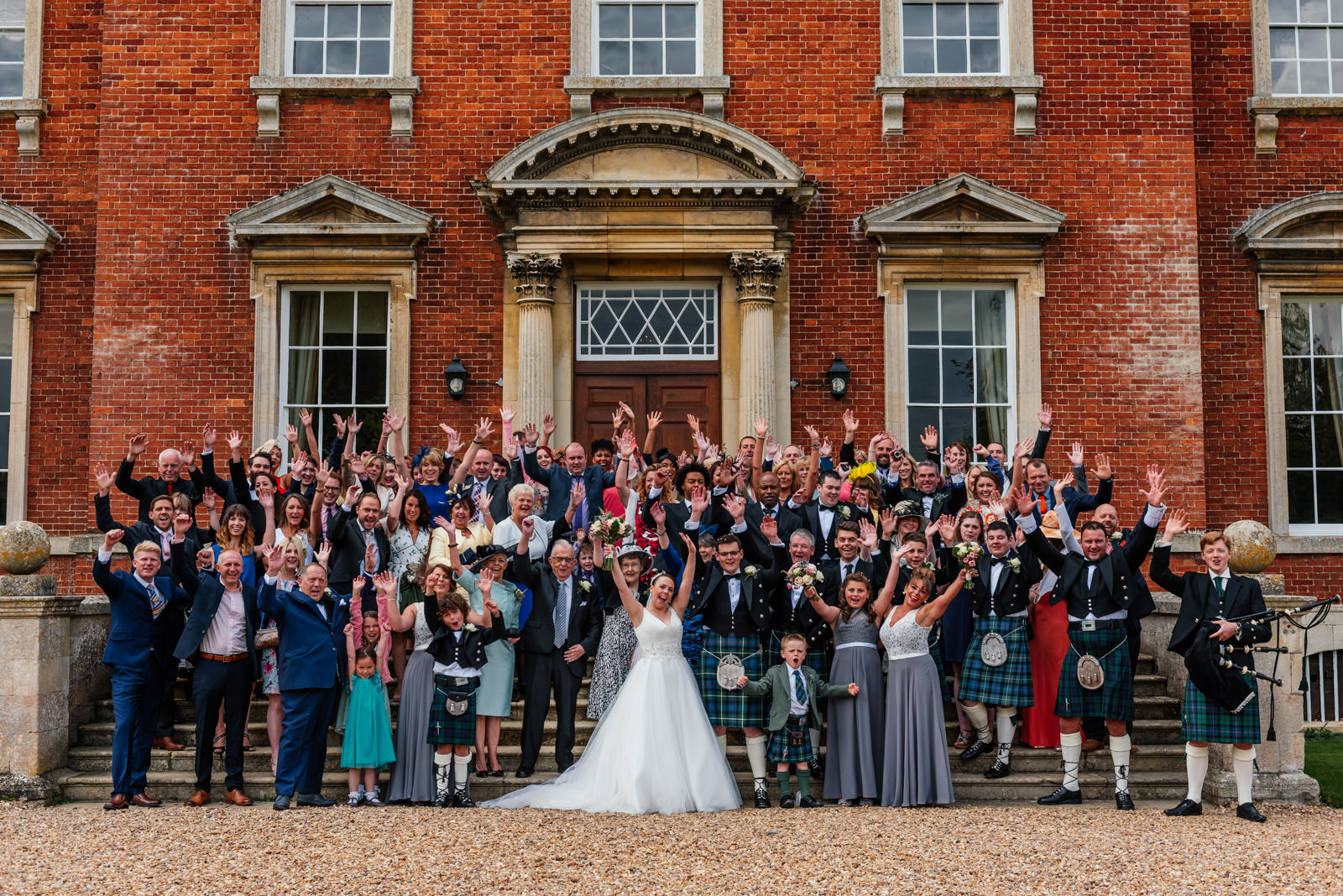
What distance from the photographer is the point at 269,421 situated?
1318 centimetres

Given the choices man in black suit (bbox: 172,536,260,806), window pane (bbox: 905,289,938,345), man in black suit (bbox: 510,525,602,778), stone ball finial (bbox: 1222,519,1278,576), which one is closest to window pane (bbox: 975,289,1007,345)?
window pane (bbox: 905,289,938,345)

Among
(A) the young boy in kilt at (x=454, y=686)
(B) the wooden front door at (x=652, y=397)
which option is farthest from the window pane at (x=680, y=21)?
(A) the young boy in kilt at (x=454, y=686)

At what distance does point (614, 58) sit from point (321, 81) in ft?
10.4

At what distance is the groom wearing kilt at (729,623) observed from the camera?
8.73 m

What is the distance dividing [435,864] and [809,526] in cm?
419

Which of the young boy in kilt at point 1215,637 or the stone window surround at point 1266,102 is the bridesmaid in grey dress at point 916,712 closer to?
the young boy in kilt at point 1215,637

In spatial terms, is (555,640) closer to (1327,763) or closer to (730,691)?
(730,691)

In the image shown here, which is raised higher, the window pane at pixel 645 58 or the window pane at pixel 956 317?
the window pane at pixel 645 58

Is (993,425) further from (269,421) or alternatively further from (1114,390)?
(269,421)

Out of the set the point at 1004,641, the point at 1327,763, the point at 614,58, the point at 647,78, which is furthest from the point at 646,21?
the point at 1327,763

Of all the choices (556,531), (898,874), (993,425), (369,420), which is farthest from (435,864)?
(993,425)

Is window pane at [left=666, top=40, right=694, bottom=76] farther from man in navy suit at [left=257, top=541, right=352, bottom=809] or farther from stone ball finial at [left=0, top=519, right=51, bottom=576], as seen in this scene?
stone ball finial at [left=0, top=519, right=51, bottom=576]

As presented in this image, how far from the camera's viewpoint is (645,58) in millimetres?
13688

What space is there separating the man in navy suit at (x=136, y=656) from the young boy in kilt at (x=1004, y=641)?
581 centimetres
